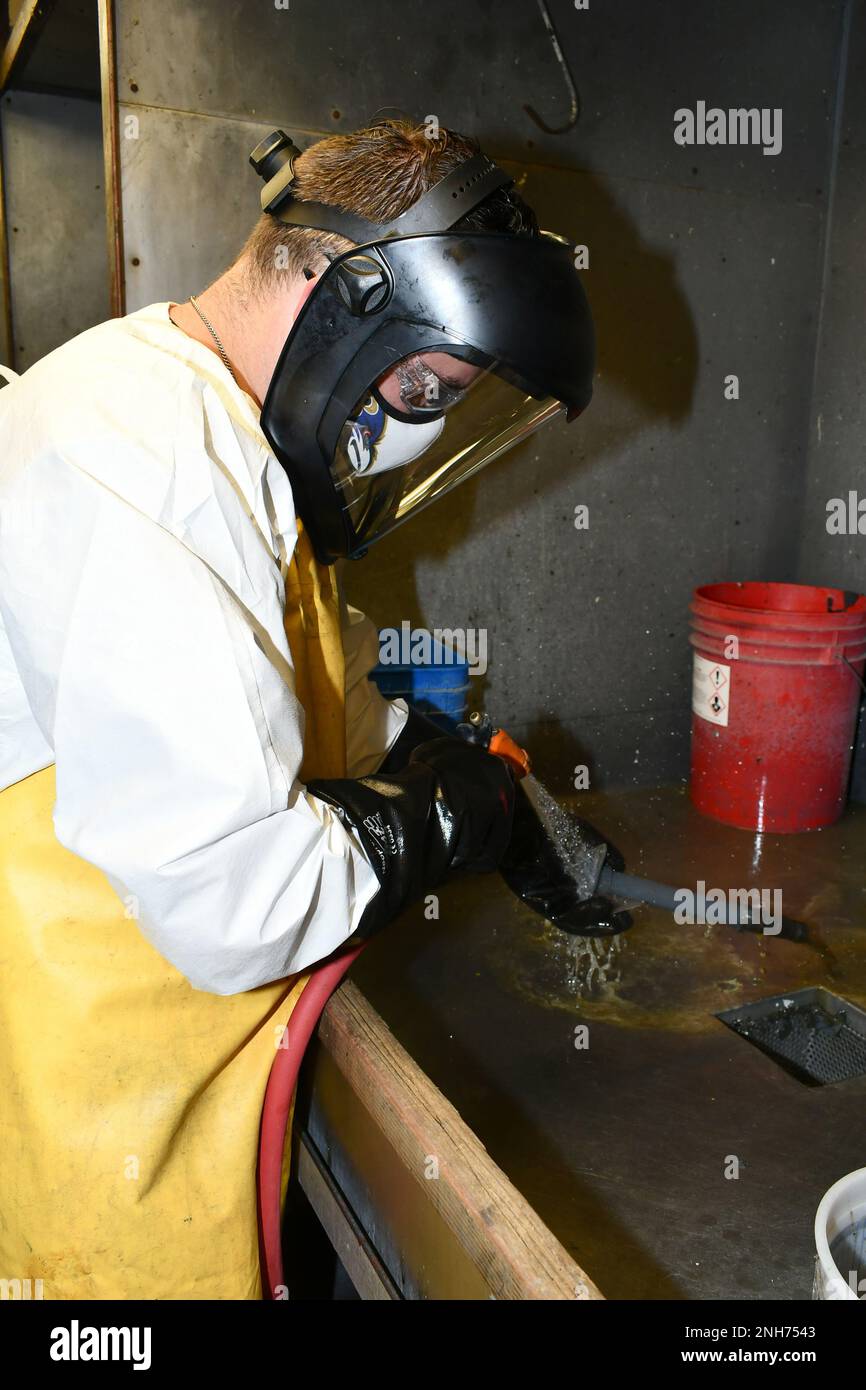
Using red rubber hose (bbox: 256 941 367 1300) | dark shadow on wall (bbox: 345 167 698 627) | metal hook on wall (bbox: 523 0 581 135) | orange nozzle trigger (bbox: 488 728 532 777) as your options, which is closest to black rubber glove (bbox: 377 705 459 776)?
orange nozzle trigger (bbox: 488 728 532 777)

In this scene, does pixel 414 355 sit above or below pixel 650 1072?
above

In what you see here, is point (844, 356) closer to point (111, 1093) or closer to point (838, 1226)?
point (838, 1226)

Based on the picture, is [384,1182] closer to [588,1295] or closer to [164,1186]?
[164,1186]

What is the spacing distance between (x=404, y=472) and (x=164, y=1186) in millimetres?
854

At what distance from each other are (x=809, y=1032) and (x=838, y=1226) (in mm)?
1048

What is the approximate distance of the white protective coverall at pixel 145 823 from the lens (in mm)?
810

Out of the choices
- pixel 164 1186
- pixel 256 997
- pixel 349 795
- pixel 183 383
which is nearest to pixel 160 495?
pixel 183 383

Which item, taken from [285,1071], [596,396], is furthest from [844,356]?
[285,1071]

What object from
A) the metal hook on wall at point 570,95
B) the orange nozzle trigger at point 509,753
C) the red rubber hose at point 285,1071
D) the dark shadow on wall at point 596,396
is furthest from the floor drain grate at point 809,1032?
the metal hook on wall at point 570,95

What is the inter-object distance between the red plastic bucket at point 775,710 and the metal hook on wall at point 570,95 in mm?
1271

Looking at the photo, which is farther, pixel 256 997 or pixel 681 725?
pixel 681 725

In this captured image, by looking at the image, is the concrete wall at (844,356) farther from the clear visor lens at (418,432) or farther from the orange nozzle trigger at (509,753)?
the clear visor lens at (418,432)

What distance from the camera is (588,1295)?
0.78 m

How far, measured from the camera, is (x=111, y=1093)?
1.00m
